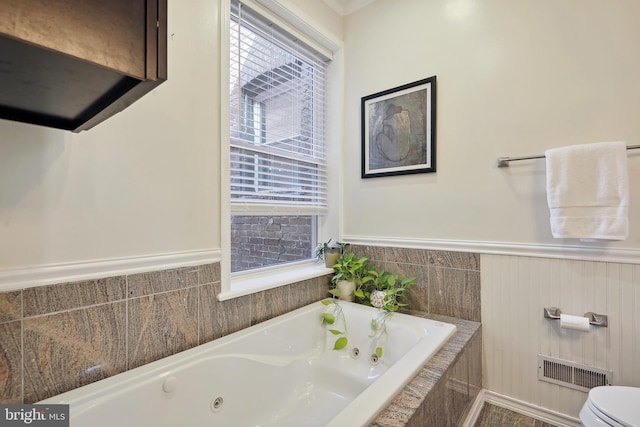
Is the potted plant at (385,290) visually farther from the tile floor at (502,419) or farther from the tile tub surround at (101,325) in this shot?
the tile tub surround at (101,325)

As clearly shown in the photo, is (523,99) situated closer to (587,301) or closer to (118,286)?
(587,301)

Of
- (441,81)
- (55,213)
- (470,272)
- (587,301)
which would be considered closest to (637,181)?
(587,301)

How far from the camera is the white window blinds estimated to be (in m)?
1.78

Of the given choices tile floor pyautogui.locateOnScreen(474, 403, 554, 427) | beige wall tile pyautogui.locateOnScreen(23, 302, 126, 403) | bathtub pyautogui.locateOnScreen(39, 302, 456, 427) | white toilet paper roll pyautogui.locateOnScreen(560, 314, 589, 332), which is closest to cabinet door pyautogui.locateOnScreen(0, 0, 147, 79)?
beige wall tile pyautogui.locateOnScreen(23, 302, 126, 403)

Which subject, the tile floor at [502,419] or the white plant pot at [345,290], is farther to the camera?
the white plant pot at [345,290]

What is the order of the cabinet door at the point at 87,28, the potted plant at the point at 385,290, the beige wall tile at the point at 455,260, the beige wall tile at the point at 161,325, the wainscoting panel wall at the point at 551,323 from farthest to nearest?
the potted plant at the point at 385,290
the beige wall tile at the point at 455,260
the wainscoting panel wall at the point at 551,323
the beige wall tile at the point at 161,325
the cabinet door at the point at 87,28

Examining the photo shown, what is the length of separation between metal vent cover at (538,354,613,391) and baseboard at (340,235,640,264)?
546mm

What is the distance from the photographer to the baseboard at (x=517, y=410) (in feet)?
4.94

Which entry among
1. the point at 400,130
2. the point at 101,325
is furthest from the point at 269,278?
the point at 400,130

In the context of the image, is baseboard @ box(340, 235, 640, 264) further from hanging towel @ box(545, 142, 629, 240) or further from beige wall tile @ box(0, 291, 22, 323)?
beige wall tile @ box(0, 291, 22, 323)

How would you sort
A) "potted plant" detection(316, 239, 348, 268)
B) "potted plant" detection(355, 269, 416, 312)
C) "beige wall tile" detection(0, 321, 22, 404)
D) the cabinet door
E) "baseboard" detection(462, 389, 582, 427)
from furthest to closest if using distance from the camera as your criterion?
"potted plant" detection(316, 239, 348, 268)
"potted plant" detection(355, 269, 416, 312)
"baseboard" detection(462, 389, 582, 427)
"beige wall tile" detection(0, 321, 22, 404)
the cabinet door

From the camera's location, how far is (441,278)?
73.9 inches

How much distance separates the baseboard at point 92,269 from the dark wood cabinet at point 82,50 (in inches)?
21.8

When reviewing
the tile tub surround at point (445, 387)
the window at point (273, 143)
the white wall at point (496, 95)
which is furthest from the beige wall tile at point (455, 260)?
the window at point (273, 143)
